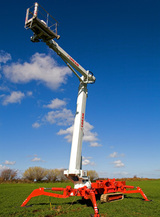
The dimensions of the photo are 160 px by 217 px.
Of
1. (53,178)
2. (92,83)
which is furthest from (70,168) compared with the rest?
(53,178)

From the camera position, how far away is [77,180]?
36.3 feet

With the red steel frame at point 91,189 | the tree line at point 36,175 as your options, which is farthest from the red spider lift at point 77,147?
the tree line at point 36,175

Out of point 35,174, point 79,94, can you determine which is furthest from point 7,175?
point 79,94

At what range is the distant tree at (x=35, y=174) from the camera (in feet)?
164

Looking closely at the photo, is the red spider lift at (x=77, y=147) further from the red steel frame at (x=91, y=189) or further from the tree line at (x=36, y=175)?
the tree line at (x=36, y=175)

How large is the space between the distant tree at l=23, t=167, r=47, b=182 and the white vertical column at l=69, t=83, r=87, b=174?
143 feet

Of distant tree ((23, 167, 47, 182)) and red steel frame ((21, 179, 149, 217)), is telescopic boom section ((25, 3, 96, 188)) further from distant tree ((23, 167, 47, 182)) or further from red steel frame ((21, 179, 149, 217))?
distant tree ((23, 167, 47, 182))

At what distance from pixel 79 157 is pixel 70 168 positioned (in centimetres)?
90

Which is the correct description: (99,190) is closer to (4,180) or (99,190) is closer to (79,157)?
(79,157)

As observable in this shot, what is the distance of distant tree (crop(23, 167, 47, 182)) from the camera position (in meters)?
50.0

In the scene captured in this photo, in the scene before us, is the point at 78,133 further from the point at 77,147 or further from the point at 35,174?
the point at 35,174

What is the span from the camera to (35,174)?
5028 cm

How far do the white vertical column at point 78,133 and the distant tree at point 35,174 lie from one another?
43476 millimetres

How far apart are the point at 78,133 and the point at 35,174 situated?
4412 cm
